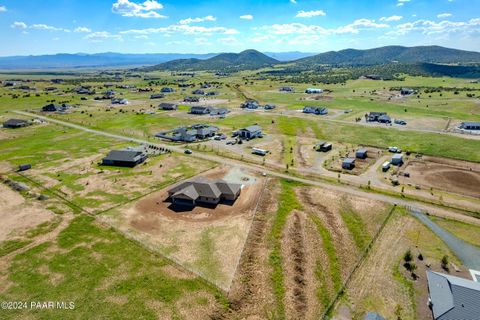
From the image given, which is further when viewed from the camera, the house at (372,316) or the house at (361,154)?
the house at (361,154)

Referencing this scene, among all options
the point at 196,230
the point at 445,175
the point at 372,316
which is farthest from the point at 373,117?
the point at 372,316

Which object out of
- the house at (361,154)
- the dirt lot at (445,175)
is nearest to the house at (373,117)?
the dirt lot at (445,175)

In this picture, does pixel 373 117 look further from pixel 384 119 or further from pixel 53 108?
pixel 53 108

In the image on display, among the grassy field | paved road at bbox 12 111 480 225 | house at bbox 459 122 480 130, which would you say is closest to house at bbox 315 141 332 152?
paved road at bbox 12 111 480 225

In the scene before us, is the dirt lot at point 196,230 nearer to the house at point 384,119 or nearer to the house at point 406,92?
Answer: the house at point 384,119

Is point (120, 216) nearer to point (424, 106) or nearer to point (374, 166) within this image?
point (374, 166)

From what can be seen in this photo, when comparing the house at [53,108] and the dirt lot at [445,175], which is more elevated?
the house at [53,108]

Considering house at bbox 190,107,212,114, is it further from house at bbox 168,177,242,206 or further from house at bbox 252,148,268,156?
house at bbox 168,177,242,206
